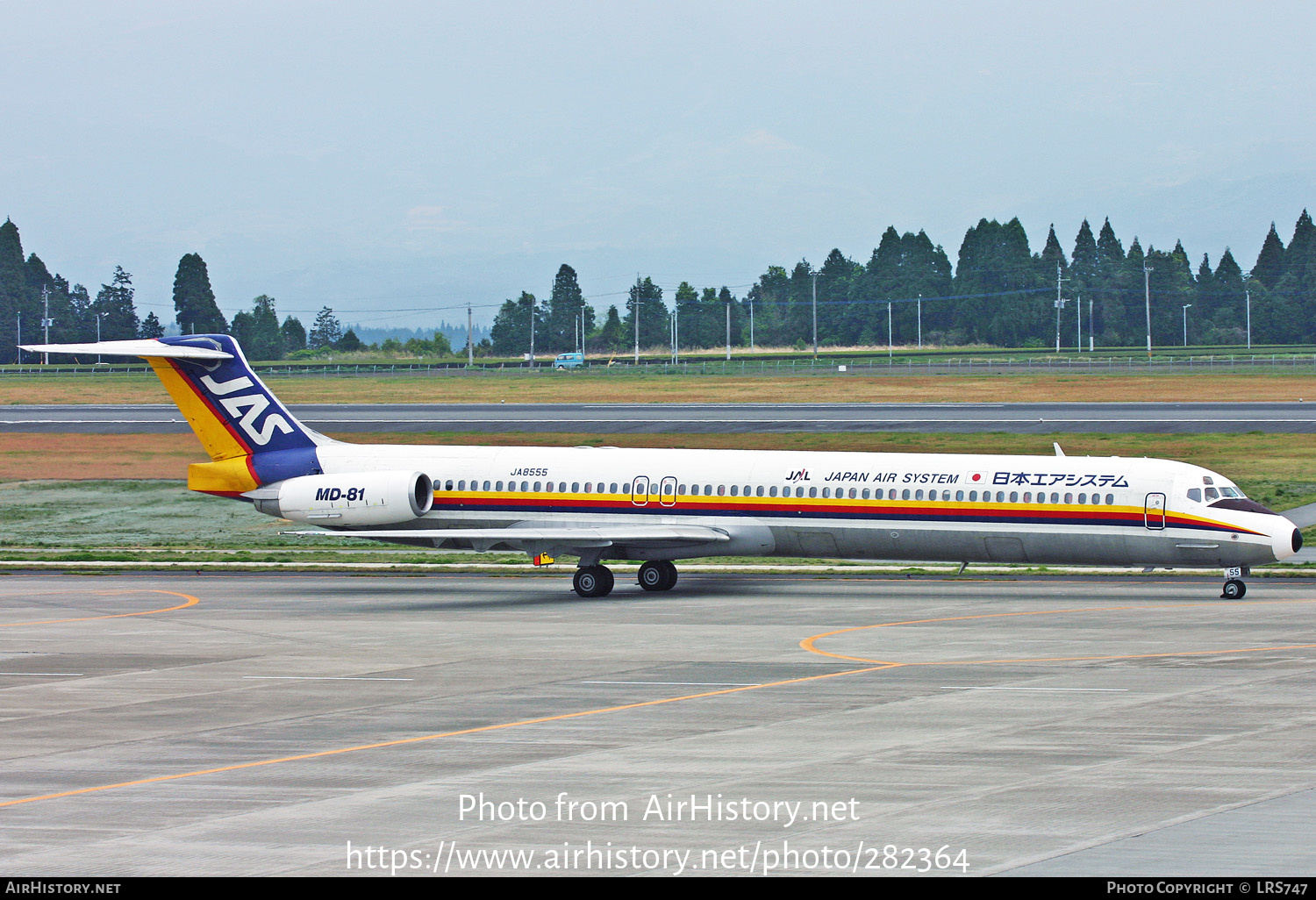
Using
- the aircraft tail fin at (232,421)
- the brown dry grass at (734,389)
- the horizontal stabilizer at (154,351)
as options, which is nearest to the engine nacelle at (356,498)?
the aircraft tail fin at (232,421)

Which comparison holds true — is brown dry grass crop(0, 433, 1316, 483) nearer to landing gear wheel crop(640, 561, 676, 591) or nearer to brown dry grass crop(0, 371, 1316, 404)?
brown dry grass crop(0, 371, 1316, 404)

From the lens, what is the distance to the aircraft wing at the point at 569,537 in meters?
35.6

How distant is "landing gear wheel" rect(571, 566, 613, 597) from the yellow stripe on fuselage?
1015cm

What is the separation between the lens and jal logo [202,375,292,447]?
1555 inches

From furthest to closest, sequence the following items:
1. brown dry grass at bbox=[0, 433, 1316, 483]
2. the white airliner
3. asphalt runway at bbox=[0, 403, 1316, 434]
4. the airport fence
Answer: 1. the airport fence
2. asphalt runway at bbox=[0, 403, 1316, 434]
3. brown dry grass at bbox=[0, 433, 1316, 483]
4. the white airliner

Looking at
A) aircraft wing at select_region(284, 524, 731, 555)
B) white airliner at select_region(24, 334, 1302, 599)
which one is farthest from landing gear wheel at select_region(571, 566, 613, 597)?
aircraft wing at select_region(284, 524, 731, 555)

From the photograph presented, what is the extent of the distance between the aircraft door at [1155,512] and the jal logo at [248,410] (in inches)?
858

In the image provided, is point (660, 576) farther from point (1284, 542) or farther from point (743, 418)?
point (743, 418)

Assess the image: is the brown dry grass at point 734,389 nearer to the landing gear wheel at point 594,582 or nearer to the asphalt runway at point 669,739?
the landing gear wheel at point 594,582

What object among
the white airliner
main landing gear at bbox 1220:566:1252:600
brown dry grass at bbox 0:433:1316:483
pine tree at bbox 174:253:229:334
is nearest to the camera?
main landing gear at bbox 1220:566:1252:600

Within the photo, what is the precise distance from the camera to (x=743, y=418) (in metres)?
77.2

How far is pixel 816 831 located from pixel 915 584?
25.1 m

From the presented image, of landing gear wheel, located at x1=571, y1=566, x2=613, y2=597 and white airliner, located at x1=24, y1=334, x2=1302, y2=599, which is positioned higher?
white airliner, located at x1=24, y1=334, x2=1302, y2=599
